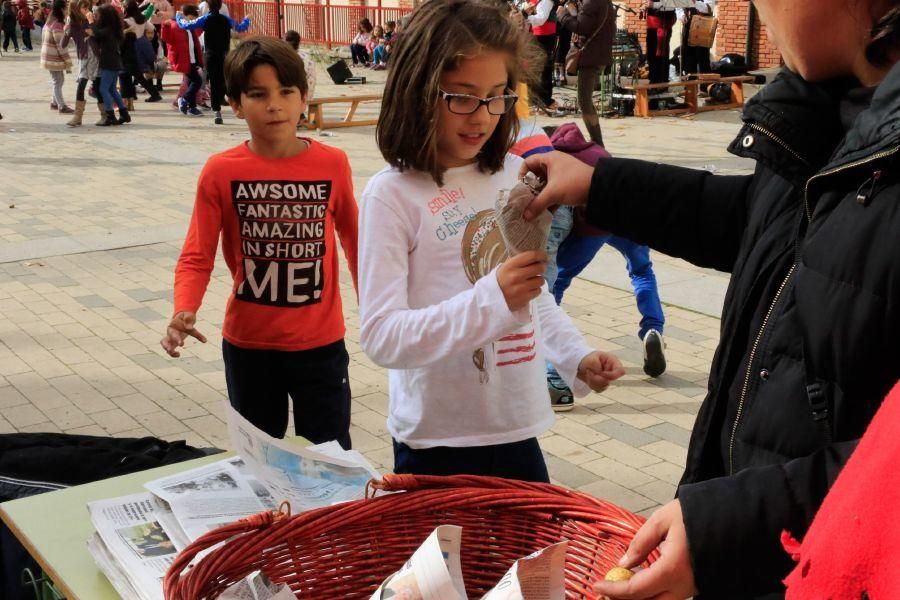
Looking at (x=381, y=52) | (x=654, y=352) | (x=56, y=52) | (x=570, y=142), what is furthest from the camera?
(x=381, y=52)

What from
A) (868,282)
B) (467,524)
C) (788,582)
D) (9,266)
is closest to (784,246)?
(868,282)

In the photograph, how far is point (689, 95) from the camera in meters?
15.0

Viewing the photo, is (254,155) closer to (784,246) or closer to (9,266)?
(784,246)

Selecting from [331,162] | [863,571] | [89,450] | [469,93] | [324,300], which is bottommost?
[89,450]

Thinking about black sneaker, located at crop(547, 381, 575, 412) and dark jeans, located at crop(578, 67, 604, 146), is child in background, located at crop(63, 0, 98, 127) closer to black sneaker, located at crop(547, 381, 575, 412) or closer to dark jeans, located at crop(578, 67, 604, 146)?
dark jeans, located at crop(578, 67, 604, 146)

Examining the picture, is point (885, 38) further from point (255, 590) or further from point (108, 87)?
point (108, 87)

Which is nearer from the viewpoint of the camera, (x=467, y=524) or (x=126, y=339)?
(x=467, y=524)

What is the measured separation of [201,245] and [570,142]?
5.28 ft

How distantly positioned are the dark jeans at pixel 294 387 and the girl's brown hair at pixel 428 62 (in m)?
0.97

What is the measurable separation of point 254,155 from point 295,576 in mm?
1759

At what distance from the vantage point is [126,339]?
219 inches

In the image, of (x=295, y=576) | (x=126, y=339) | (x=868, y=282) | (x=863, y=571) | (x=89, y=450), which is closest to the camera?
(x=863, y=571)

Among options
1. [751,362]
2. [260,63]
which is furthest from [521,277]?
[260,63]

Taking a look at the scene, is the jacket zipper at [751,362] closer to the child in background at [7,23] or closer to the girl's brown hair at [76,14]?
the girl's brown hair at [76,14]
